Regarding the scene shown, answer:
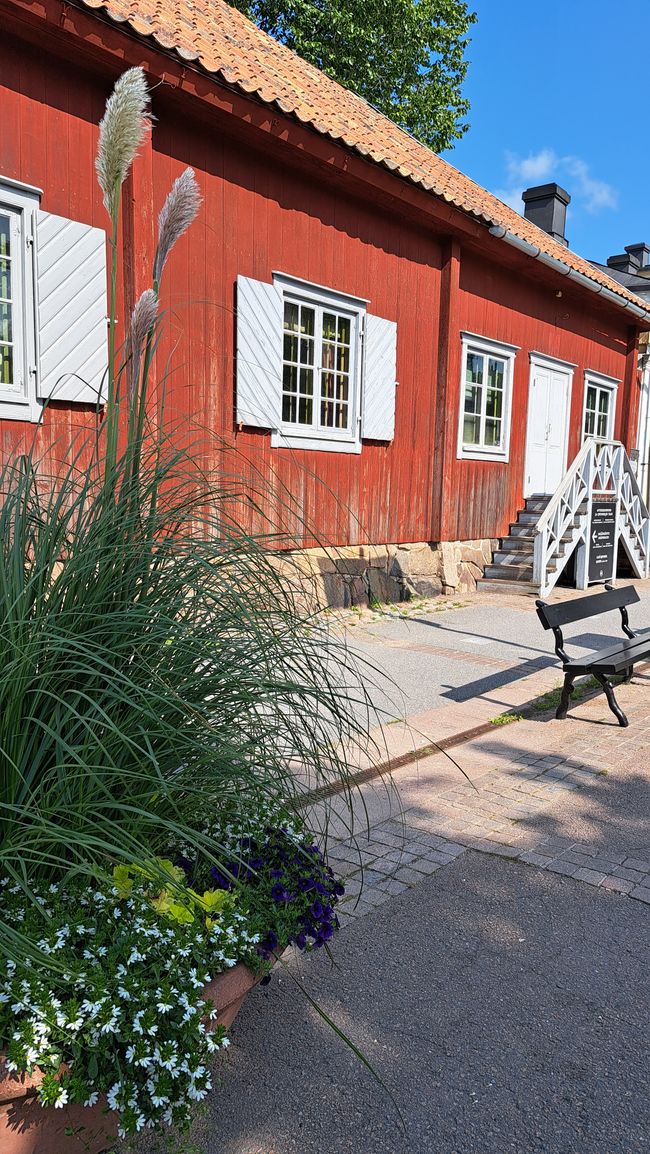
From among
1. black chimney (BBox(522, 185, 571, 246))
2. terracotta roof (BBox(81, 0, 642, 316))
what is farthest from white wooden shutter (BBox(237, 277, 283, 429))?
black chimney (BBox(522, 185, 571, 246))

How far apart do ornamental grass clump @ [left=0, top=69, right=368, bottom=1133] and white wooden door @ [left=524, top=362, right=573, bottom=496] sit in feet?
35.3

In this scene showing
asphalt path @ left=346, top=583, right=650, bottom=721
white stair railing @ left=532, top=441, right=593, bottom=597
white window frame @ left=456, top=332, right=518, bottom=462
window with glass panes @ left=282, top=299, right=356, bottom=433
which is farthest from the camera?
white window frame @ left=456, top=332, right=518, bottom=462

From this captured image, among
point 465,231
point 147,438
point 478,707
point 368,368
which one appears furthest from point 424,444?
point 147,438

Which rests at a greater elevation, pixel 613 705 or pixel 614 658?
pixel 614 658

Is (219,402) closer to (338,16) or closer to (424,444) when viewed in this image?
(424,444)

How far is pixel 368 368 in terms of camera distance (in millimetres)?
9031

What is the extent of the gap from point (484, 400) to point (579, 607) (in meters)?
6.19

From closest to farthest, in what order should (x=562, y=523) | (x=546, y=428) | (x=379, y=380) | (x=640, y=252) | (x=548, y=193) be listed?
(x=379, y=380) < (x=562, y=523) < (x=546, y=428) < (x=548, y=193) < (x=640, y=252)

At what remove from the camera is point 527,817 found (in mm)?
3600

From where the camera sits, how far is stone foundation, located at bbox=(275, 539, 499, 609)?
8.93 m

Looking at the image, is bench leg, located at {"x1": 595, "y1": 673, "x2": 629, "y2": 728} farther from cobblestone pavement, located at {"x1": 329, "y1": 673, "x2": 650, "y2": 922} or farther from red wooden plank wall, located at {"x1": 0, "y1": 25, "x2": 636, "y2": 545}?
red wooden plank wall, located at {"x1": 0, "y1": 25, "x2": 636, "y2": 545}

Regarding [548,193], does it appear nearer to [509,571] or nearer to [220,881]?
[509,571]

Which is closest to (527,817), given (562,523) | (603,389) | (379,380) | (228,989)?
(228,989)

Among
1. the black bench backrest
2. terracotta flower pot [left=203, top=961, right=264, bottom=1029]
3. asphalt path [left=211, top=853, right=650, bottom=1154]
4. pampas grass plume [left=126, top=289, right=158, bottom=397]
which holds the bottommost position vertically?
asphalt path [left=211, top=853, right=650, bottom=1154]
